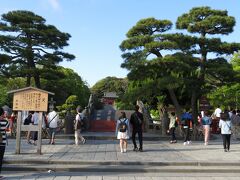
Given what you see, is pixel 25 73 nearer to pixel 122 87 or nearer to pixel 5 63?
pixel 5 63

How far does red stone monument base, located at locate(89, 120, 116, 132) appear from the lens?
27.3 m

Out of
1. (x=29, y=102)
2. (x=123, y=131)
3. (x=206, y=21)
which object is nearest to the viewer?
(x=29, y=102)

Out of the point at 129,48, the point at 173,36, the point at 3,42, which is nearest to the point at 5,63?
the point at 3,42

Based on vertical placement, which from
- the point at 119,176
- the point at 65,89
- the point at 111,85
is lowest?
the point at 119,176

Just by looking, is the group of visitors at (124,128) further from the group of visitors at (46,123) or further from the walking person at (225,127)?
the group of visitors at (46,123)

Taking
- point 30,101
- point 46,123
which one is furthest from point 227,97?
point 30,101

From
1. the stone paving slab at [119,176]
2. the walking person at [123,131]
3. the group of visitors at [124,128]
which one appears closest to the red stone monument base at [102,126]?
the group of visitors at [124,128]

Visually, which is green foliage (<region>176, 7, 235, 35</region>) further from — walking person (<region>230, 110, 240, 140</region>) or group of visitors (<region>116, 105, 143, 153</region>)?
group of visitors (<region>116, 105, 143, 153</region>)

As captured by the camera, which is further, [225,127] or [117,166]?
[225,127]

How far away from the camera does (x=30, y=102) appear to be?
526 inches

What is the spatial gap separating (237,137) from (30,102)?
1347cm

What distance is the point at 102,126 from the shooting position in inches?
1102

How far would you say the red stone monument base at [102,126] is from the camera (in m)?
27.3

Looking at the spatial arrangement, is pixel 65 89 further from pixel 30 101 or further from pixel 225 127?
pixel 30 101
